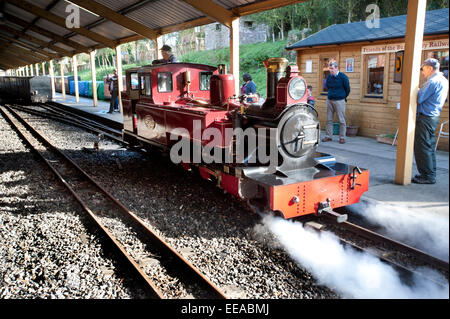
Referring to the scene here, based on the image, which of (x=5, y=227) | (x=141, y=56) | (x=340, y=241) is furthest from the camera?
(x=141, y=56)

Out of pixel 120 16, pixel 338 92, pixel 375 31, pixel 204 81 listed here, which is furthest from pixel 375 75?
pixel 120 16

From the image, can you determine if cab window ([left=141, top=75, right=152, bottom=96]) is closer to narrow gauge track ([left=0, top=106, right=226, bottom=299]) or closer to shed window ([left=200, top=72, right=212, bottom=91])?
shed window ([left=200, top=72, right=212, bottom=91])

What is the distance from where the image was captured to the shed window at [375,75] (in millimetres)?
8781

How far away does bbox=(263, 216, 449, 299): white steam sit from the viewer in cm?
305

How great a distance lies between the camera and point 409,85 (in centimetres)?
520

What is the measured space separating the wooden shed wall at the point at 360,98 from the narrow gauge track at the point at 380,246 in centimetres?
511

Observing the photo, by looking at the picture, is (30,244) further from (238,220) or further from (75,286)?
(238,220)

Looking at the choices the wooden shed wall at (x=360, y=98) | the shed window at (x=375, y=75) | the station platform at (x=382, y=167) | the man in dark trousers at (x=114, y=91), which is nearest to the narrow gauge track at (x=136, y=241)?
the station platform at (x=382, y=167)

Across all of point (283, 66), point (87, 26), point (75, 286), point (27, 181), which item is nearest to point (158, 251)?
point (75, 286)

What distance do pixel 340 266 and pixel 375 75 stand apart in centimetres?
670

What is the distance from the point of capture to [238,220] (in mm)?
4949

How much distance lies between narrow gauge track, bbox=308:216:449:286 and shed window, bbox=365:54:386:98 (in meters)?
5.56

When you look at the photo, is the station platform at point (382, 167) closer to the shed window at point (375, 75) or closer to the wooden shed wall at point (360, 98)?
the wooden shed wall at point (360, 98)
